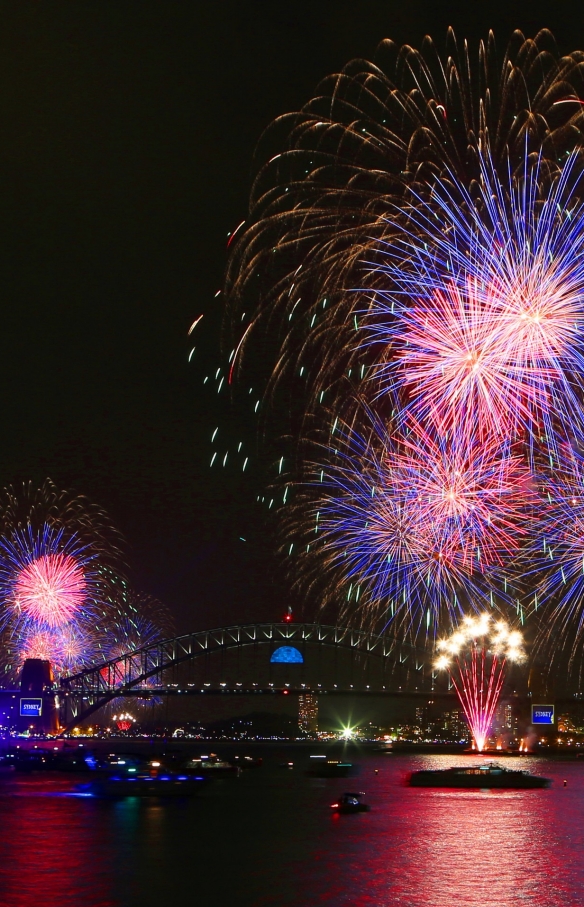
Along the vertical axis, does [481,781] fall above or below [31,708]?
below

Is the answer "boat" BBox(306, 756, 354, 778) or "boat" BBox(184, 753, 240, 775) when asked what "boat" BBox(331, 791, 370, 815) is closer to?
"boat" BBox(184, 753, 240, 775)

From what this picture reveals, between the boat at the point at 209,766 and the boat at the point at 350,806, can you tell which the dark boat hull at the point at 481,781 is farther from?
the boat at the point at 350,806

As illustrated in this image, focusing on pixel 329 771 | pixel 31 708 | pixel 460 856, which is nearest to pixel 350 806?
pixel 460 856

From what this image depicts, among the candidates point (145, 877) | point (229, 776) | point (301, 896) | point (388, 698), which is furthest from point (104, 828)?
point (388, 698)

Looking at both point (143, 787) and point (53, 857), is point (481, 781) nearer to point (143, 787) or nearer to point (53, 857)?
point (143, 787)

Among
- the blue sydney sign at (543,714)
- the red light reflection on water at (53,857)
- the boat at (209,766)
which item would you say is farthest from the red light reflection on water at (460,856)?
the blue sydney sign at (543,714)

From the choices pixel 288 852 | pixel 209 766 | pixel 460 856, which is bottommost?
pixel 209 766
